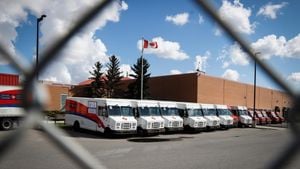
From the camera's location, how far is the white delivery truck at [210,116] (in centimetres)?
3609

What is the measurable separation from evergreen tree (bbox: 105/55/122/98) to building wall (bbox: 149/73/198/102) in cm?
964

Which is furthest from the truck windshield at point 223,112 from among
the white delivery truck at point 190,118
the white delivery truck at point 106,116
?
the white delivery truck at point 106,116

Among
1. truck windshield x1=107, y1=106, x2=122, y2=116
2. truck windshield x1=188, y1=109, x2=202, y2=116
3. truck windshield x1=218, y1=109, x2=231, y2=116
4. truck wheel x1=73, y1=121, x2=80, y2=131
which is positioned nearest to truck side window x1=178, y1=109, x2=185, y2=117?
truck windshield x1=188, y1=109, x2=202, y2=116

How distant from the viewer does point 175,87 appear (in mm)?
55469

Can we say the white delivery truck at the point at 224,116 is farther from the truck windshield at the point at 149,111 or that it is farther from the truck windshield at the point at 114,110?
the truck windshield at the point at 114,110

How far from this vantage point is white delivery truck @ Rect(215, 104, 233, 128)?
128ft

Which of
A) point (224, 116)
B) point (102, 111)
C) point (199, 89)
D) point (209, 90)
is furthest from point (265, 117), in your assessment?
point (102, 111)

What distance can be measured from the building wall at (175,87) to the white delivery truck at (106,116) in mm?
26183

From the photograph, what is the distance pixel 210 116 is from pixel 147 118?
1050 cm

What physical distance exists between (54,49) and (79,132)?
2775cm

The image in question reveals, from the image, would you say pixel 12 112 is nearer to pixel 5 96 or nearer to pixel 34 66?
pixel 5 96

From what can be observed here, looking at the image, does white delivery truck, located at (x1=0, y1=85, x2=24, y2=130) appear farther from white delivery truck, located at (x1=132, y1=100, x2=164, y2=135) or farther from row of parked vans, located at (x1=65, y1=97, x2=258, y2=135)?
white delivery truck, located at (x1=132, y1=100, x2=164, y2=135)

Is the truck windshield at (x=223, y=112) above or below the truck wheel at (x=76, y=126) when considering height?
above

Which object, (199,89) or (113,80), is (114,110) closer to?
(199,89)
